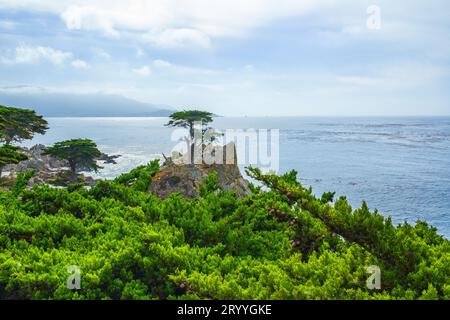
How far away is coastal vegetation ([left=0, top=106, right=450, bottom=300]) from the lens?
3.55 meters

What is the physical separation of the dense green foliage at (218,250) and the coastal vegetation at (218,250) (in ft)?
0.04

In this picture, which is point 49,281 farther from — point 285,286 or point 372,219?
point 372,219

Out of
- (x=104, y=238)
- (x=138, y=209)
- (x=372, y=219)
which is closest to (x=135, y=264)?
(x=104, y=238)

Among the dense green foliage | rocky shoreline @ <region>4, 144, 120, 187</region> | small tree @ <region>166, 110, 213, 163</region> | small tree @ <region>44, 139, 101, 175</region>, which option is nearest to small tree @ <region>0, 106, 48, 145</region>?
rocky shoreline @ <region>4, 144, 120, 187</region>

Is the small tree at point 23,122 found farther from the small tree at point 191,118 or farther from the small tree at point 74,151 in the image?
the small tree at point 191,118

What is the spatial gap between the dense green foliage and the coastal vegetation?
11 mm

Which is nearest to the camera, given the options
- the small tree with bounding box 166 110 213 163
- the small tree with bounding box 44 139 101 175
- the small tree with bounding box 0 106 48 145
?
the small tree with bounding box 44 139 101 175

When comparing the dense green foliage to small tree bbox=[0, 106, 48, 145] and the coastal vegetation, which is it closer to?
the coastal vegetation

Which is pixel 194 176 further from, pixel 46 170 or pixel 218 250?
pixel 46 170

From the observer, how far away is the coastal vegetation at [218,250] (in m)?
3.55

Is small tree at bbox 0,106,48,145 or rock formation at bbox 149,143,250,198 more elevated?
small tree at bbox 0,106,48,145

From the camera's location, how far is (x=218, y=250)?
465cm

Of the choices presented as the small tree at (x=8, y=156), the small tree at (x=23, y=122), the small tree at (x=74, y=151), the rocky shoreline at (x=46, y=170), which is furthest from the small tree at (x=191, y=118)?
the small tree at (x=8, y=156)
